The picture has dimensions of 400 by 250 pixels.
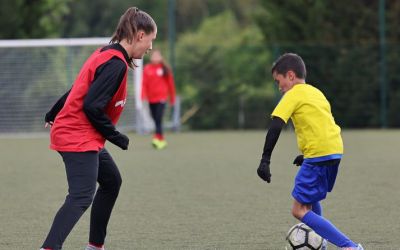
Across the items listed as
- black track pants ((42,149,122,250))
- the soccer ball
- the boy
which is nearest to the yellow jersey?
the boy

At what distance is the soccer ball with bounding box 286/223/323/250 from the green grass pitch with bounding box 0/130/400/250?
0.29m

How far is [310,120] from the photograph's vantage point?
227 inches

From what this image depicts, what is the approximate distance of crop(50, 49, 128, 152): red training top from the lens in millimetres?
5184

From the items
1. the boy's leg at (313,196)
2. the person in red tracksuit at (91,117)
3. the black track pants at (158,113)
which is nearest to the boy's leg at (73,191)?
the person in red tracksuit at (91,117)

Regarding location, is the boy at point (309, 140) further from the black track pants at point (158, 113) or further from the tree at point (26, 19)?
the tree at point (26, 19)

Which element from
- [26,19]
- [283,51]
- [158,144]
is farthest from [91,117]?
[26,19]

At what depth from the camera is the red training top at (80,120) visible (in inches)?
204

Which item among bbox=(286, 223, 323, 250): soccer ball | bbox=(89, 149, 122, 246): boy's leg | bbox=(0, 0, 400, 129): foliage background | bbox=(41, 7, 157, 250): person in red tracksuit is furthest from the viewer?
bbox=(0, 0, 400, 129): foliage background

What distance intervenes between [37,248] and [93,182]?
1.23 m

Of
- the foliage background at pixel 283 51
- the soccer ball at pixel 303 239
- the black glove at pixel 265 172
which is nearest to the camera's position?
the black glove at pixel 265 172

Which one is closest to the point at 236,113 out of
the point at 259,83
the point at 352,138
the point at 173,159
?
the point at 259,83

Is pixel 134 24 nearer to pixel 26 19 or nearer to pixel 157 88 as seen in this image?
pixel 157 88

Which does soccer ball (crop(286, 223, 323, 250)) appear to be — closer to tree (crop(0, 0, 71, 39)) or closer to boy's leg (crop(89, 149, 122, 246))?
boy's leg (crop(89, 149, 122, 246))

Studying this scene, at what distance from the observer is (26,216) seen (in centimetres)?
785
